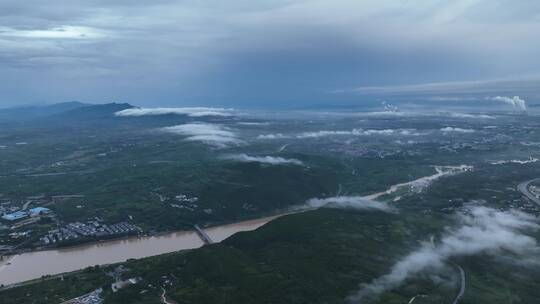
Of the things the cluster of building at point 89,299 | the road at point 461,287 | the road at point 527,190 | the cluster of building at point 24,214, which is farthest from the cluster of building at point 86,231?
the road at point 527,190

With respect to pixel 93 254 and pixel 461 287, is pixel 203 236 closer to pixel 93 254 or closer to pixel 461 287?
pixel 93 254

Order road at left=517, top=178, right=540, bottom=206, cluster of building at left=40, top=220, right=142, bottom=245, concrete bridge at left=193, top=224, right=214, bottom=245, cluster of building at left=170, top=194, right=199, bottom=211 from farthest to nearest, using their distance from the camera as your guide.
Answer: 1. cluster of building at left=170, top=194, right=199, bottom=211
2. road at left=517, top=178, right=540, bottom=206
3. concrete bridge at left=193, top=224, right=214, bottom=245
4. cluster of building at left=40, top=220, right=142, bottom=245

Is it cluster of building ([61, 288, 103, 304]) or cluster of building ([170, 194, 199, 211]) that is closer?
cluster of building ([61, 288, 103, 304])

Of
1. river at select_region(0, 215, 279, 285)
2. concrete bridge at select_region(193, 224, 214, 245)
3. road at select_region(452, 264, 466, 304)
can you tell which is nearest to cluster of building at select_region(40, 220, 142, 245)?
river at select_region(0, 215, 279, 285)

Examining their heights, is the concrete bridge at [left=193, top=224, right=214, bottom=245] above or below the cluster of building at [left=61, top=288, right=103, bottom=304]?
below

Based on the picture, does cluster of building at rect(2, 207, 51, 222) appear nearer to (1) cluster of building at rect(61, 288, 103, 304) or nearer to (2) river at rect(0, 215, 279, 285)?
(2) river at rect(0, 215, 279, 285)

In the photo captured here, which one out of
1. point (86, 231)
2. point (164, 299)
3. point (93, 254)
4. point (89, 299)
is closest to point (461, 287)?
point (164, 299)

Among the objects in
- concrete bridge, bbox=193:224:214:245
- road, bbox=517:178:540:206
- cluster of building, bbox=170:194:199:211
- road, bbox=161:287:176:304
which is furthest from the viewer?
cluster of building, bbox=170:194:199:211
